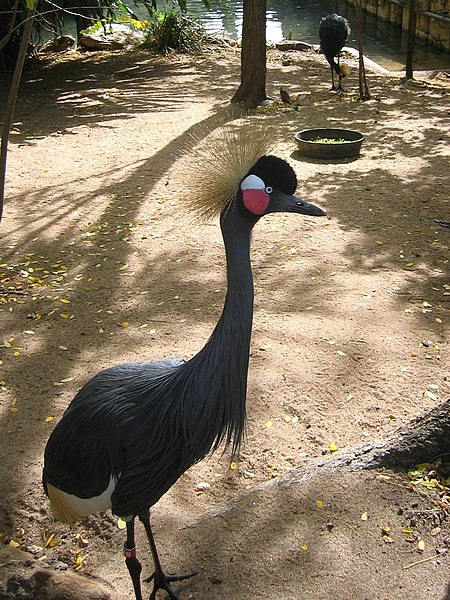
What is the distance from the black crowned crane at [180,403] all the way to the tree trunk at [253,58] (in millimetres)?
8906

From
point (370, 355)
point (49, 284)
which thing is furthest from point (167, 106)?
point (370, 355)

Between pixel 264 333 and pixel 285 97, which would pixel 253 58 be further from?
pixel 264 333

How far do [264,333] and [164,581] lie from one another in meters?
2.16

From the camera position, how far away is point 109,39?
1730 cm

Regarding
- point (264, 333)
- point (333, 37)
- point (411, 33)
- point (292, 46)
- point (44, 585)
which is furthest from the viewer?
point (292, 46)

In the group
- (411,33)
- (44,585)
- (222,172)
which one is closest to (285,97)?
(411,33)

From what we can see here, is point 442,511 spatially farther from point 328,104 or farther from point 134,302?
point 328,104

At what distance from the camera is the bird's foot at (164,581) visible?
2.83 metres

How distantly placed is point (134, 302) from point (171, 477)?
2.81 m

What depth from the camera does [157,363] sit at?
9.47ft

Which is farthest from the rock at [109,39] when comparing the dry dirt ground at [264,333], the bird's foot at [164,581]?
the bird's foot at [164,581]

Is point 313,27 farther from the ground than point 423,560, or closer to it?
farther from the ground

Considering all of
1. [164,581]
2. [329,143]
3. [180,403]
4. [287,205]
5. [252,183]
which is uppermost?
[252,183]

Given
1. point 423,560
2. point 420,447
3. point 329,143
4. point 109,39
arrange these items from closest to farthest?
point 423,560
point 420,447
point 329,143
point 109,39
